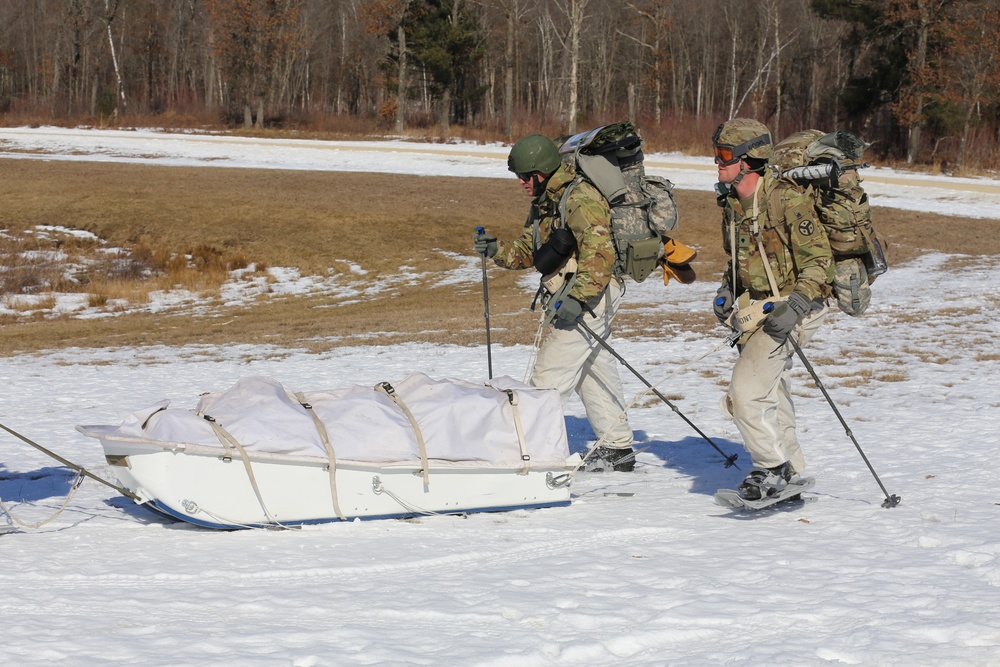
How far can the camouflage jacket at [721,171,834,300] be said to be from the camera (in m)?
5.91

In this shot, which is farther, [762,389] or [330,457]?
[762,389]

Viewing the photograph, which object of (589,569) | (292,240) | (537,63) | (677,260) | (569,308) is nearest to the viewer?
(589,569)

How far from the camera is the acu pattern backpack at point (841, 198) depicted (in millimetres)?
5797

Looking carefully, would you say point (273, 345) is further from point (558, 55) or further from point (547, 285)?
point (558, 55)

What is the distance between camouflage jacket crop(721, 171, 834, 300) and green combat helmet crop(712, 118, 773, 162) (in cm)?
15

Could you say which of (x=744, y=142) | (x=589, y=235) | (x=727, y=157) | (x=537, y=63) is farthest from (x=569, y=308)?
(x=537, y=63)

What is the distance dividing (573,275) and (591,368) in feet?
2.44

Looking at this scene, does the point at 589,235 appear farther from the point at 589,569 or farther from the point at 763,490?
the point at 589,569

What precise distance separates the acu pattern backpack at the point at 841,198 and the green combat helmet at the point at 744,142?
0.33 feet

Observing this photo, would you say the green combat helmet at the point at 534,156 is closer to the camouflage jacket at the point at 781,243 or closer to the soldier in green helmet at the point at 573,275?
the soldier in green helmet at the point at 573,275

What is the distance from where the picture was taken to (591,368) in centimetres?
734

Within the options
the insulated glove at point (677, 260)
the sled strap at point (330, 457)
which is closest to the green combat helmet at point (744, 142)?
the insulated glove at point (677, 260)

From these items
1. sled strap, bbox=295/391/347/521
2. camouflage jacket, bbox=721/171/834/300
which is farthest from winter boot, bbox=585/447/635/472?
sled strap, bbox=295/391/347/521

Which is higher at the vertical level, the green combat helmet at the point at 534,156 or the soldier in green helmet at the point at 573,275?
the green combat helmet at the point at 534,156
